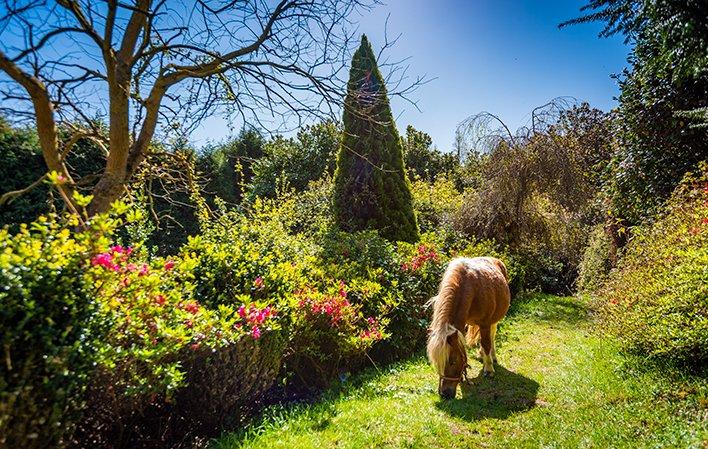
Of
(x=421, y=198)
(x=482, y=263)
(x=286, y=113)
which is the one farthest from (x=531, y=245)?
(x=286, y=113)

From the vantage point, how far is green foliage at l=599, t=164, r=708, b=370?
13.6 ft

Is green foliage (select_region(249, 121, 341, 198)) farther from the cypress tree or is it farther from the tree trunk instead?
the tree trunk

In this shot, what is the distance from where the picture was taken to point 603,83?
873 cm

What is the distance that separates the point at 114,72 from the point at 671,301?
21.5 feet

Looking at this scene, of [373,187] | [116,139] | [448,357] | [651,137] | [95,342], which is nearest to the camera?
[95,342]

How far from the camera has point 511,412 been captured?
14.0ft

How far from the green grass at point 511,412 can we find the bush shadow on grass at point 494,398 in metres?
0.01

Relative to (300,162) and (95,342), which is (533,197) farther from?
(95,342)

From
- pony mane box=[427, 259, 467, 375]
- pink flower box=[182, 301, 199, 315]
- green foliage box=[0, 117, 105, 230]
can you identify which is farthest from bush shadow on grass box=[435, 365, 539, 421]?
green foliage box=[0, 117, 105, 230]

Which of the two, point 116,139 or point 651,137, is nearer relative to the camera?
point 116,139

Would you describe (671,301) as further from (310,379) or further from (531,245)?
(531,245)

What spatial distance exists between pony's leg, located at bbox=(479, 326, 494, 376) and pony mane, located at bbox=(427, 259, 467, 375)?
0.98 metres

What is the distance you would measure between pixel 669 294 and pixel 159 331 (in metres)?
5.57

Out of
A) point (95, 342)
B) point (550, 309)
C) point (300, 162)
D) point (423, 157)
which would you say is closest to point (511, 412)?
point (95, 342)
